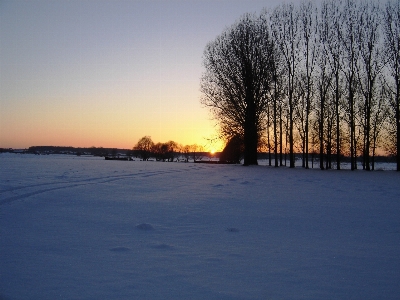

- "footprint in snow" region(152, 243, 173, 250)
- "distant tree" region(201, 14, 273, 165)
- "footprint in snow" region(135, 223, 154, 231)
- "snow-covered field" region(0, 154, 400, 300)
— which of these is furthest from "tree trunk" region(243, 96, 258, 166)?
"footprint in snow" region(152, 243, 173, 250)

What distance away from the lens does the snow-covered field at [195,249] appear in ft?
12.3

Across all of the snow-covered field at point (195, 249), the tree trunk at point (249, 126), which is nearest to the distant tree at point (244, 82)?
the tree trunk at point (249, 126)

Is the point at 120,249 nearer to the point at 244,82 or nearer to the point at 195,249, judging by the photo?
the point at 195,249

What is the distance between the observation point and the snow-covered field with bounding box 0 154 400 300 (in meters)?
3.76

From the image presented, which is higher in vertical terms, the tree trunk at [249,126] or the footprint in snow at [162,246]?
the tree trunk at [249,126]

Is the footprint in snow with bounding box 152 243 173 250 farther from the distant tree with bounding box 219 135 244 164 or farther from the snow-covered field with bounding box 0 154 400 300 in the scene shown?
→ the distant tree with bounding box 219 135 244 164

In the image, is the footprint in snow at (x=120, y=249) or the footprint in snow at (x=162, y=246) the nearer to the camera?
the footprint in snow at (x=120, y=249)

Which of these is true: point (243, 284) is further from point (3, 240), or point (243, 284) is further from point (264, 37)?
point (264, 37)

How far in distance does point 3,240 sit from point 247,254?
13.4 ft

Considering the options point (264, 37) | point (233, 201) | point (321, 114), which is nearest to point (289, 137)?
point (321, 114)

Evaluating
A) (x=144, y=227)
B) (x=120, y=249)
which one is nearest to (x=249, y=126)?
(x=144, y=227)

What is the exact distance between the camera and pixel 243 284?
389 cm

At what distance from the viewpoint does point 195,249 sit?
17.0 feet

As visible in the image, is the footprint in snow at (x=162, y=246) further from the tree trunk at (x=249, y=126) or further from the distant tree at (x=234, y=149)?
the distant tree at (x=234, y=149)
